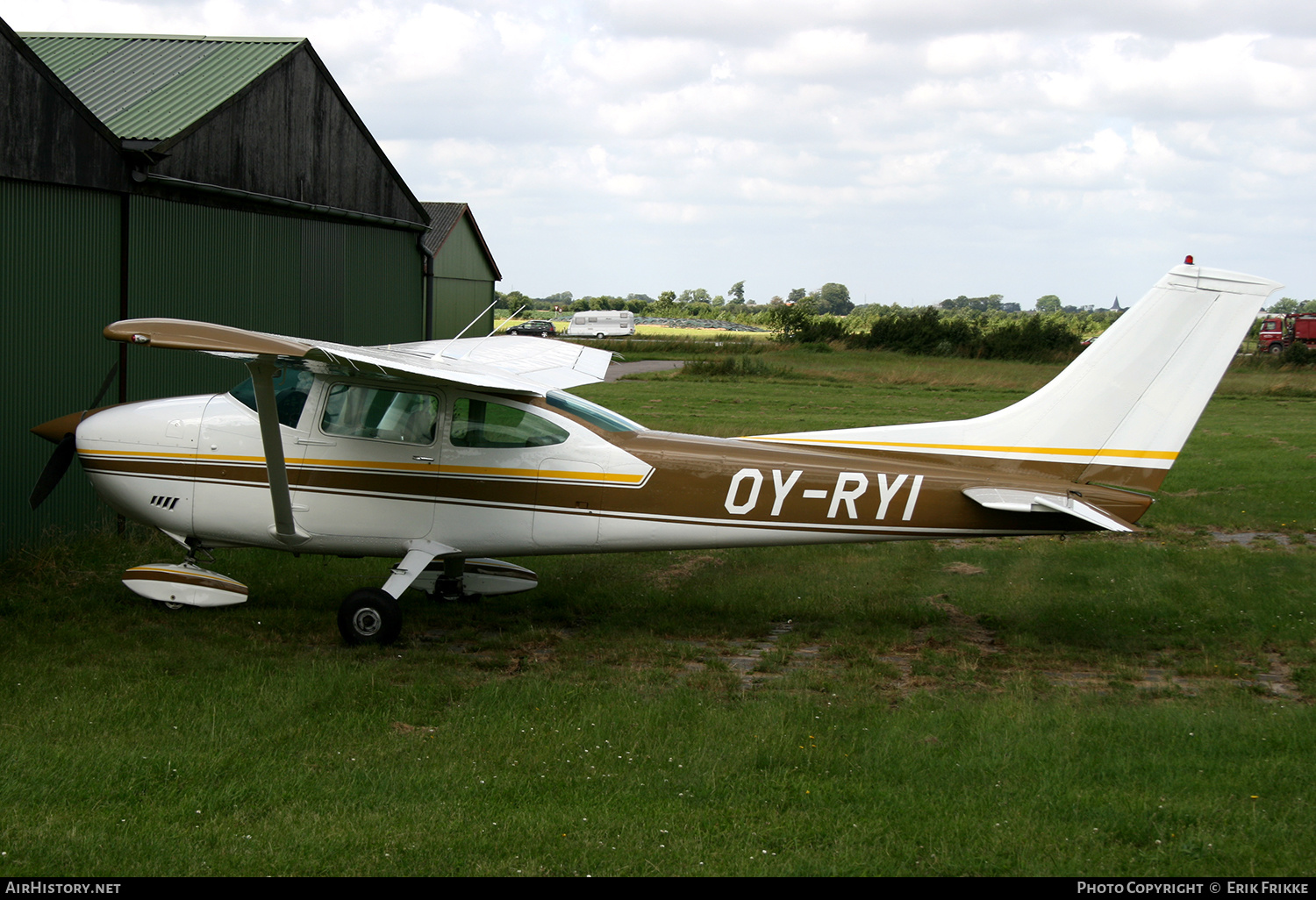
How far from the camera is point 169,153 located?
12062mm

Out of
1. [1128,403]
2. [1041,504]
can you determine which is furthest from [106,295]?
[1128,403]

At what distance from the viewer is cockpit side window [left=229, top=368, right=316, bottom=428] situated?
8562 millimetres

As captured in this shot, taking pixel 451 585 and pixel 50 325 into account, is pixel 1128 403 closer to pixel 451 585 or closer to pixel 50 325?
pixel 451 585

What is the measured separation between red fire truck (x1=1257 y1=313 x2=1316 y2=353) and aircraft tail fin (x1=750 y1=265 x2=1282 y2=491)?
53.8 meters

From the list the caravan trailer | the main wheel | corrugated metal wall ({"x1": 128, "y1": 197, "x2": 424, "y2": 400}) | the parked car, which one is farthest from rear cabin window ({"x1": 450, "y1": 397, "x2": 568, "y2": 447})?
the caravan trailer

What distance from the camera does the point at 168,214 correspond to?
1237 cm

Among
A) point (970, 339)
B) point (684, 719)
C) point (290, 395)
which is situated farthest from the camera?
point (970, 339)

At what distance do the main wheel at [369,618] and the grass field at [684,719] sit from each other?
16 cm

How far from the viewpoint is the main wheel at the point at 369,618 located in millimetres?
8188

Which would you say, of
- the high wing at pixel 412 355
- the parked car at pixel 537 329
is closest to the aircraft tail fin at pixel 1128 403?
the high wing at pixel 412 355

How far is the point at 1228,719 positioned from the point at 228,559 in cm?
919

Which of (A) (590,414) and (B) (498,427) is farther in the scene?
(A) (590,414)

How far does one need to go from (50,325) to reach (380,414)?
15.2 ft
